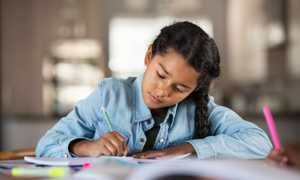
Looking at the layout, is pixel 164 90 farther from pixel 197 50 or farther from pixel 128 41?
pixel 128 41

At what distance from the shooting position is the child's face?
0.80m

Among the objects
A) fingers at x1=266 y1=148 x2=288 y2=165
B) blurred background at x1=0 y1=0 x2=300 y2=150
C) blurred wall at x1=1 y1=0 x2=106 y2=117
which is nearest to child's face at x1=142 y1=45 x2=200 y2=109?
fingers at x1=266 y1=148 x2=288 y2=165

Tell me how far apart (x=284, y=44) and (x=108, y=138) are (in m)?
3.17

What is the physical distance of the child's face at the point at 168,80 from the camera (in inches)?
31.4

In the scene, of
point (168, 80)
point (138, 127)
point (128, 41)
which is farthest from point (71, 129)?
point (128, 41)

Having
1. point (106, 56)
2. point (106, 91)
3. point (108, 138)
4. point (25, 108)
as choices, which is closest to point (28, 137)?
point (25, 108)

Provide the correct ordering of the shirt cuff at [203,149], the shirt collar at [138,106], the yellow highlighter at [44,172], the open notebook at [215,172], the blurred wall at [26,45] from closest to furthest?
the open notebook at [215,172] → the yellow highlighter at [44,172] → the shirt cuff at [203,149] → the shirt collar at [138,106] → the blurred wall at [26,45]

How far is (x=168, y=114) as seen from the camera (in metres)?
0.90

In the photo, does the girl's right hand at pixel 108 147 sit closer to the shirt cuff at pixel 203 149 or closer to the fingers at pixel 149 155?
the fingers at pixel 149 155

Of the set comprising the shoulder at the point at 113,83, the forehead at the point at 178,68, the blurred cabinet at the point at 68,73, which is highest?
the forehead at the point at 178,68

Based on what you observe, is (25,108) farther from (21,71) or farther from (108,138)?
(108,138)

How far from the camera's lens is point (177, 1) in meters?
4.02

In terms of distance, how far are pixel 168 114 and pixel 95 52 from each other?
120 inches

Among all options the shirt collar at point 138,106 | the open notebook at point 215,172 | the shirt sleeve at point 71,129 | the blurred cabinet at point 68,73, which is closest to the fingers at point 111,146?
the shirt sleeve at point 71,129
